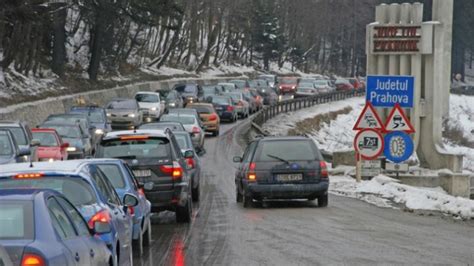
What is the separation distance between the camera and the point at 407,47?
30750 mm

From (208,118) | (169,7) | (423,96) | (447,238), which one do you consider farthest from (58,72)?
(447,238)

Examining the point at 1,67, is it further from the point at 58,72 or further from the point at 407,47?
the point at 407,47

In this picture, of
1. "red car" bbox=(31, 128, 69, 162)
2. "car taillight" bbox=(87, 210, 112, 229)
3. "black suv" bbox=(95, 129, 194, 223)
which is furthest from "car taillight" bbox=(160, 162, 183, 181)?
"red car" bbox=(31, 128, 69, 162)

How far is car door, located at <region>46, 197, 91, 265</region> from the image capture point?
325 inches

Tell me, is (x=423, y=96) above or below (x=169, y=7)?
below

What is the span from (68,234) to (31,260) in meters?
1.08

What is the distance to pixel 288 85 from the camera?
90562 mm

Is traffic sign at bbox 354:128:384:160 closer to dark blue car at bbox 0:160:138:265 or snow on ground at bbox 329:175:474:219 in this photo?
snow on ground at bbox 329:175:474:219

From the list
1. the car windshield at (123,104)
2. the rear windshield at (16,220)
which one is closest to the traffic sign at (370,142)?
the rear windshield at (16,220)

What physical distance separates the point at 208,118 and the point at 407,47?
1956 centimetres

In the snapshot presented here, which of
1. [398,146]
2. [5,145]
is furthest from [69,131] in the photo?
[5,145]

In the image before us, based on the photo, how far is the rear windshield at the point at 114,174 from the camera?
48.8ft

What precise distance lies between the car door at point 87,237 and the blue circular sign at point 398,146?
58.1 ft

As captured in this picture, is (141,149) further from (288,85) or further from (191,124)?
(288,85)
